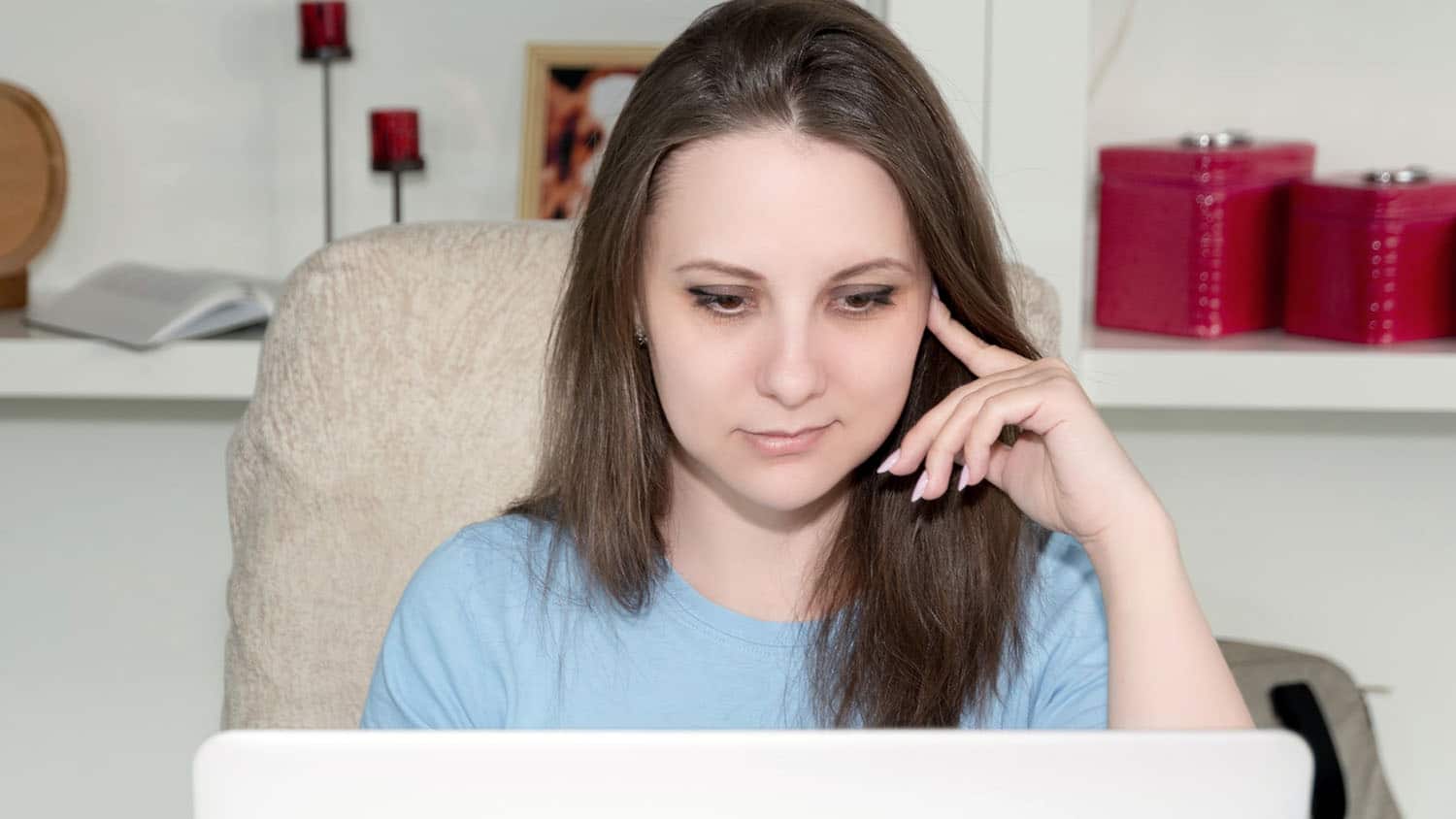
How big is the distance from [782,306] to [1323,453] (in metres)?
1.21

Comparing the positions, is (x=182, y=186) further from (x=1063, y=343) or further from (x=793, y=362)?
(x=793, y=362)

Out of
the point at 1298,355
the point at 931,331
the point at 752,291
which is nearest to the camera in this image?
the point at 752,291

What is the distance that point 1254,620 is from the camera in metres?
1.98

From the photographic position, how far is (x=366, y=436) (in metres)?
1.20

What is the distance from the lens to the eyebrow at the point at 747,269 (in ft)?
3.19

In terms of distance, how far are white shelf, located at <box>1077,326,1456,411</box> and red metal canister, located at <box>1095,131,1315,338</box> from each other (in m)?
0.09

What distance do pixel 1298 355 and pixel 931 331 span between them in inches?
24.5

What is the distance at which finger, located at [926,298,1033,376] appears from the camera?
1.09 metres

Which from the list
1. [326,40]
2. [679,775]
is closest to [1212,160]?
[326,40]

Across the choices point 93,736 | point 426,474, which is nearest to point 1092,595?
point 426,474

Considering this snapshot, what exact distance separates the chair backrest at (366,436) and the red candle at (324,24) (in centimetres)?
75

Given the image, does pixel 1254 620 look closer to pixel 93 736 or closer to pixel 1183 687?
pixel 1183 687

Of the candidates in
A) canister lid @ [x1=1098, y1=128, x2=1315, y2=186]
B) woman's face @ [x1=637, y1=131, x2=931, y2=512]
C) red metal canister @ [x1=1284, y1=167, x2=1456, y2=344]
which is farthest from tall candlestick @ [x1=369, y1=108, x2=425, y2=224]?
red metal canister @ [x1=1284, y1=167, x2=1456, y2=344]

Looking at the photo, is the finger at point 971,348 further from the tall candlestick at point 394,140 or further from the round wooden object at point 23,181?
the round wooden object at point 23,181
